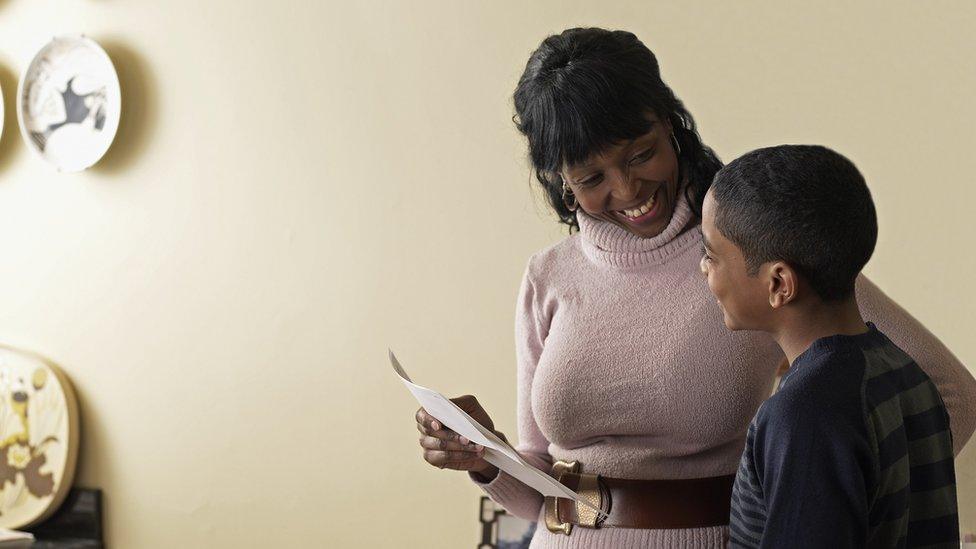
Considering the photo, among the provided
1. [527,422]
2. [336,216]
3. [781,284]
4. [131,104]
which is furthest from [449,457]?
[131,104]

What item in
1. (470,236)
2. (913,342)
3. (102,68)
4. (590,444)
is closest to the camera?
(913,342)

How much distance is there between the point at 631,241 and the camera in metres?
1.53

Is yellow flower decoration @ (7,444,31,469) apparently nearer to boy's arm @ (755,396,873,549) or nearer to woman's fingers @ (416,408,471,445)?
woman's fingers @ (416,408,471,445)

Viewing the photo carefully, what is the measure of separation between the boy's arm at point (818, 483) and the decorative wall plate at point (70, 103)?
275cm

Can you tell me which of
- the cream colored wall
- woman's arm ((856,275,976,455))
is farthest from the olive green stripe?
the cream colored wall

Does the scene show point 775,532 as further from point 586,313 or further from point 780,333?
point 586,313

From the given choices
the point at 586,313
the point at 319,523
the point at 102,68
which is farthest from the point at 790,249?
the point at 102,68

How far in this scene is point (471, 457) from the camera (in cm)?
157

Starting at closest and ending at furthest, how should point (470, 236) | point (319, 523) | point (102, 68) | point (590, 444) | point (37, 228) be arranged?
1. point (590, 444)
2. point (470, 236)
3. point (319, 523)
4. point (102, 68)
5. point (37, 228)

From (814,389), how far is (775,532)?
13 centimetres

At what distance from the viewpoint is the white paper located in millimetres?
1337

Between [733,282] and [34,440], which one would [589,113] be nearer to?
[733,282]

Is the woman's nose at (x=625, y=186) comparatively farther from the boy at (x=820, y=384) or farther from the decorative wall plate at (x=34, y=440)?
the decorative wall plate at (x=34, y=440)

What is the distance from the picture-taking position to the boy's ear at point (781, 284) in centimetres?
108
